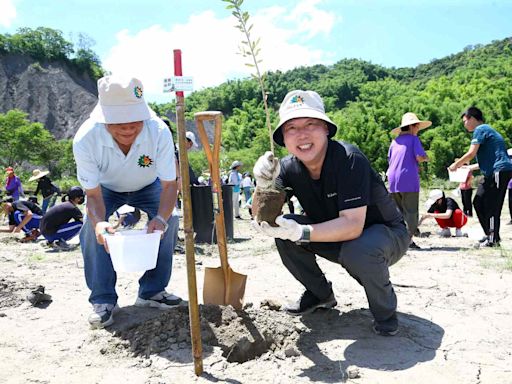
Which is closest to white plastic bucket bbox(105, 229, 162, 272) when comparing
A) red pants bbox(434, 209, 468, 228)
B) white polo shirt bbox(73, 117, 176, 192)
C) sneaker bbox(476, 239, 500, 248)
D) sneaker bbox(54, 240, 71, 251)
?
white polo shirt bbox(73, 117, 176, 192)

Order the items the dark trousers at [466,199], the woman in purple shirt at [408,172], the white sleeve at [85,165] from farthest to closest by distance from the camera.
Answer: the dark trousers at [466,199]
the woman in purple shirt at [408,172]
the white sleeve at [85,165]

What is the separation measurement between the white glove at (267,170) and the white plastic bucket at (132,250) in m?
0.62

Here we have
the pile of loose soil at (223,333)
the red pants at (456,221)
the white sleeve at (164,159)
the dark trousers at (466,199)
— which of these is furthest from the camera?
the dark trousers at (466,199)

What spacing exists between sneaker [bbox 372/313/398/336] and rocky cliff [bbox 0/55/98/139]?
2729 inches

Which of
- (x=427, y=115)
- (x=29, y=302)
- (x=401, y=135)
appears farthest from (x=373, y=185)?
(x=427, y=115)

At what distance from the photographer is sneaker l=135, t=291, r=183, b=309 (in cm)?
312

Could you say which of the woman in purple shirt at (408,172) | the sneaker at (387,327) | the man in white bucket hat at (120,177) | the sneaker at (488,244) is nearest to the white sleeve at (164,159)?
the man in white bucket hat at (120,177)

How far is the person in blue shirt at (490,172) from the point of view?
5.14 metres

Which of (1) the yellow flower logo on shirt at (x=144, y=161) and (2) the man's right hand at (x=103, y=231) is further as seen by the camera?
(1) the yellow flower logo on shirt at (x=144, y=161)

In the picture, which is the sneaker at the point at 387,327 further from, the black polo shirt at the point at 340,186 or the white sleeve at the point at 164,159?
the white sleeve at the point at 164,159

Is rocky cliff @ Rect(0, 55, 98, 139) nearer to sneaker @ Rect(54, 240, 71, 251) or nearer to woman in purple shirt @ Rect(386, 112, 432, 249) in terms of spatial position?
sneaker @ Rect(54, 240, 71, 251)

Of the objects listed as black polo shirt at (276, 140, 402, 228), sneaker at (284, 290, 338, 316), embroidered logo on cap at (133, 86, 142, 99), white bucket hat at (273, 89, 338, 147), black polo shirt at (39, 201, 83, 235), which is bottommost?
sneaker at (284, 290, 338, 316)

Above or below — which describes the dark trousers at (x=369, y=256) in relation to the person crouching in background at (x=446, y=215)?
above

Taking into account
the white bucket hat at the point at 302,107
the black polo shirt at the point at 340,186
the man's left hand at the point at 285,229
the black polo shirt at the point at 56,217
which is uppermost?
the white bucket hat at the point at 302,107
